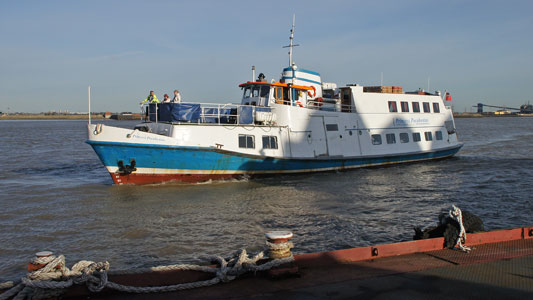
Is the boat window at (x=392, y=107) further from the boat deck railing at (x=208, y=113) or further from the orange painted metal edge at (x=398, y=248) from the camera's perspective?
the orange painted metal edge at (x=398, y=248)

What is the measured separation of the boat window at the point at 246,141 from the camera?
17.4m

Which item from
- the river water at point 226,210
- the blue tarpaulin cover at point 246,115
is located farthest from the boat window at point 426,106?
the blue tarpaulin cover at point 246,115

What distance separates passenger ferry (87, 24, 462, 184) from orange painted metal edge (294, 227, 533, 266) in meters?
10.5

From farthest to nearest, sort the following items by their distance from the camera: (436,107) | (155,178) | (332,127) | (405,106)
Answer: (436,107)
(405,106)
(332,127)
(155,178)

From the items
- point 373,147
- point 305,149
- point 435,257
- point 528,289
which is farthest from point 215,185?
point 528,289

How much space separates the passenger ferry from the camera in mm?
15742

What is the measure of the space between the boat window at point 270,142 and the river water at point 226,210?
1.40 m

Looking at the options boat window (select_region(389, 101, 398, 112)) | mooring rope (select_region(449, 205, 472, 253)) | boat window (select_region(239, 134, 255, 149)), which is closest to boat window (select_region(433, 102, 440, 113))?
boat window (select_region(389, 101, 398, 112))

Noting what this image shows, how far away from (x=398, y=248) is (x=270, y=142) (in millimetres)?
11793

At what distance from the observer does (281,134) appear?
18359mm

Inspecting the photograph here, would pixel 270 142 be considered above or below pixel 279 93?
below

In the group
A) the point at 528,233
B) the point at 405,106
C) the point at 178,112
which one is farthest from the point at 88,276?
the point at 405,106

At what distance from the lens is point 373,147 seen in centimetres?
2155

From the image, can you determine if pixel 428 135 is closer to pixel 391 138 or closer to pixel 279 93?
pixel 391 138
